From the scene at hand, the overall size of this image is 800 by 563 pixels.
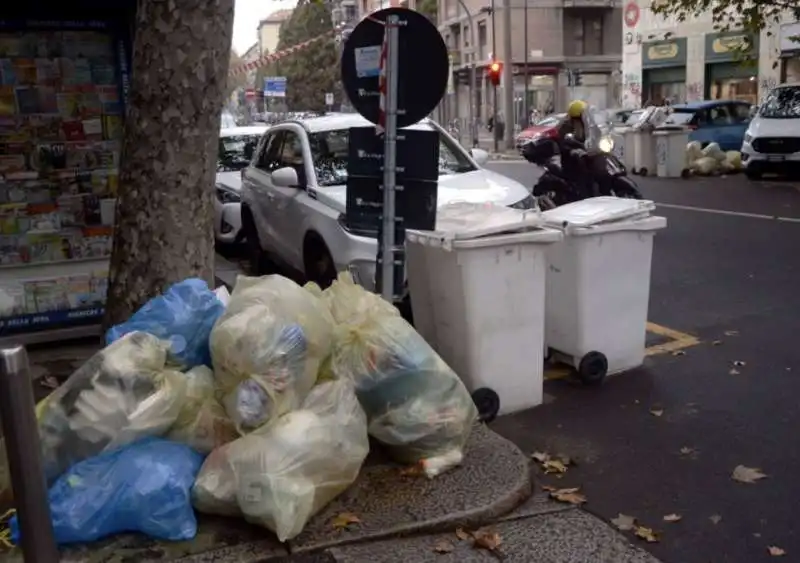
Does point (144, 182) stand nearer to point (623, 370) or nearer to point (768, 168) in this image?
point (623, 370)

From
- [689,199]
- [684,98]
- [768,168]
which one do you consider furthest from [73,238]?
[684,98]

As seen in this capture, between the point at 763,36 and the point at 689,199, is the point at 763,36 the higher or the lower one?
the higher one

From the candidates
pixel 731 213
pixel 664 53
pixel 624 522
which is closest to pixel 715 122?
pixel 731 213

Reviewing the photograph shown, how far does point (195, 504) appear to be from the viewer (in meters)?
3.75

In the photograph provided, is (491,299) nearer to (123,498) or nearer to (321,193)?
(123,498)

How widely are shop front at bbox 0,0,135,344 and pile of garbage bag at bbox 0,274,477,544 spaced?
2762 millimetres

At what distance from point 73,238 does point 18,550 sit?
3.72 metres

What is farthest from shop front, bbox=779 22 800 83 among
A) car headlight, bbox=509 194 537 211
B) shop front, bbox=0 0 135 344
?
shop front, bbox=0 0 135 344

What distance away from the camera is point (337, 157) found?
8508 millimetres

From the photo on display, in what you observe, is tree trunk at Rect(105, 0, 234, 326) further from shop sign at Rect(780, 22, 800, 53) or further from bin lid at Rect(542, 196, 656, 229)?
shop sign at Rect(780, 22, 800, 53)

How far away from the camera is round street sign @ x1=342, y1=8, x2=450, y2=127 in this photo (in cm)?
512

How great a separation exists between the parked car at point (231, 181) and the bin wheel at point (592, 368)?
5154 millimetres

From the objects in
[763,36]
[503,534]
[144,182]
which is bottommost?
[503,534]

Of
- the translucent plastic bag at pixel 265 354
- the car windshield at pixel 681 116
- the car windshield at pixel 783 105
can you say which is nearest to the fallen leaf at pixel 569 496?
the translucent plastic bag at pixel 265 354
